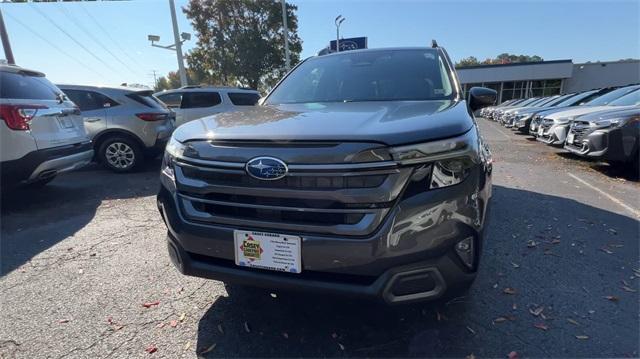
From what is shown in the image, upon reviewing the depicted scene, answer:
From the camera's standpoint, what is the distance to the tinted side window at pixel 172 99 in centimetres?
909

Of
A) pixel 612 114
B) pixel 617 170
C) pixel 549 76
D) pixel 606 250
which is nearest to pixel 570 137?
pixel 612 114

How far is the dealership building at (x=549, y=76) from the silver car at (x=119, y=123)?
36861 millimetres

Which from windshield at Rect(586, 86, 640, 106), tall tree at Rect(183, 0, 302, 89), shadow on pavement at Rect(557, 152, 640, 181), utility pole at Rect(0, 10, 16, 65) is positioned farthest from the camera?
tall tree at Rect(183, 0, 302, 89)

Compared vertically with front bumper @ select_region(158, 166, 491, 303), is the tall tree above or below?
above

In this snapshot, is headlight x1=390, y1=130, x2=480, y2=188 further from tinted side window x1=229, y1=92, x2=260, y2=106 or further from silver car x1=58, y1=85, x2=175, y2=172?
tinted side window x1=229, y1=92, x2=260, y2=106

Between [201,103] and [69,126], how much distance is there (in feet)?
14.4

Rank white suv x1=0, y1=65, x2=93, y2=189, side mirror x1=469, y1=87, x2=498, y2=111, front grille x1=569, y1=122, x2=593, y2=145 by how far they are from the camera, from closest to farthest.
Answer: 1. side mirror x1=469, y1=87, x2=498, y2=111
2. white suv x1=0, y1=65, x2=93, y2=189
3. front grille x1=569, y1=122, x2=593, y2=145

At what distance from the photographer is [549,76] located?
38.2 metres

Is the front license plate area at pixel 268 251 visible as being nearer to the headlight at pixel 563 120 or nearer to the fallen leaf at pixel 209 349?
the fallen leaf at pixel 209 349

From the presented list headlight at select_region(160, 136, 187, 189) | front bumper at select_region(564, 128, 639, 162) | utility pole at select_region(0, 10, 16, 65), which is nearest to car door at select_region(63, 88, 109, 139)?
headlight at select_region(160, 136, 187, 189)

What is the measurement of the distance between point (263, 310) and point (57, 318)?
4.35 ft

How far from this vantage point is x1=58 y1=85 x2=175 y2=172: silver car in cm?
663

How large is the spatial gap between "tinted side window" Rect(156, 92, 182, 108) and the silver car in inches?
89.2

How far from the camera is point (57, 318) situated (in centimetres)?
237
